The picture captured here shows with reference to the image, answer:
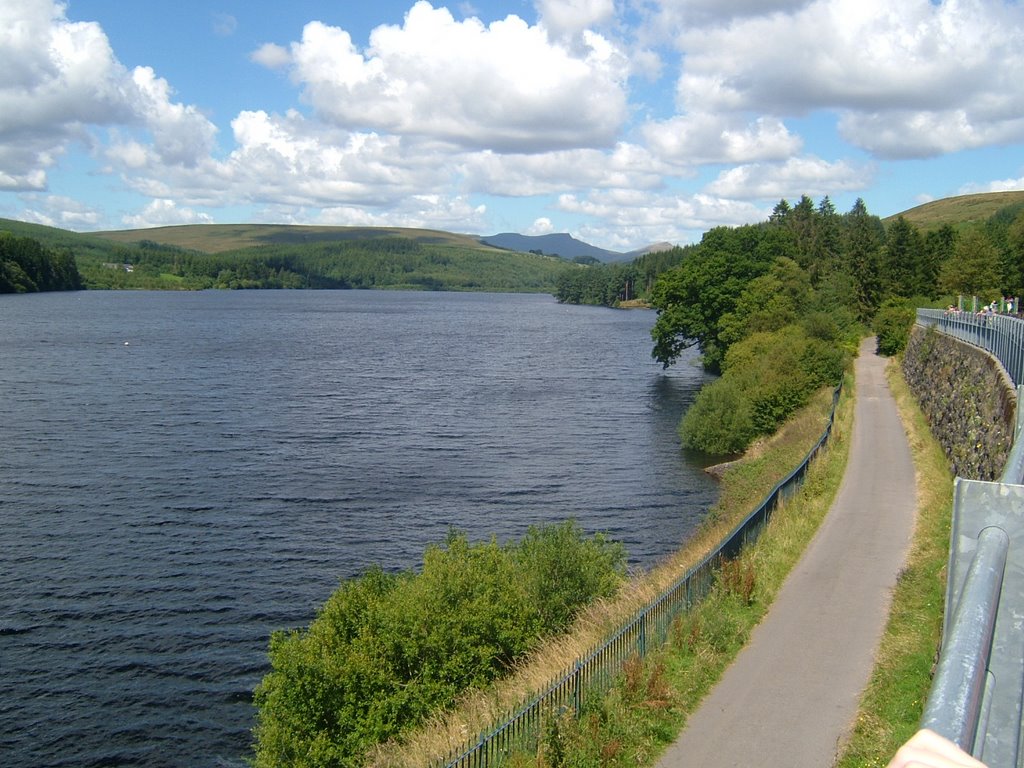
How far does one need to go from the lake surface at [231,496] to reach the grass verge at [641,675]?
25.2ft

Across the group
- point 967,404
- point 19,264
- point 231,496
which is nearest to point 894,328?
point 967,404

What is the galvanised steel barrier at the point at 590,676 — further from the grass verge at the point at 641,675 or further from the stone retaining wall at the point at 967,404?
the stone retaining wall at the point at 967,404

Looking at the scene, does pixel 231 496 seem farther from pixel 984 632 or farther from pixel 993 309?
pixel 984 632

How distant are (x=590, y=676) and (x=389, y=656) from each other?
16.3 ft

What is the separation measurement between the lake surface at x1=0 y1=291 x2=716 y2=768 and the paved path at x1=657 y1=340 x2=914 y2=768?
9113 mm

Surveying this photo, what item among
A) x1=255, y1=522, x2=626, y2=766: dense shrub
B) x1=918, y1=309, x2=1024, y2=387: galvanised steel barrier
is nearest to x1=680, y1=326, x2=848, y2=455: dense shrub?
x1=918, y1=309, x2=1024, y2=387: galvanised steel barrier

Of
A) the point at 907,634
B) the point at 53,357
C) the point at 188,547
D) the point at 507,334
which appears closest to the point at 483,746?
the point at 907,634

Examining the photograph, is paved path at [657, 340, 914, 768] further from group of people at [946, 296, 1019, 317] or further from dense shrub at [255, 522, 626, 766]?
group of people at [946, 296, 1019, 317]

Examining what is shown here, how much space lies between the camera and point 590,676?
14273 mm

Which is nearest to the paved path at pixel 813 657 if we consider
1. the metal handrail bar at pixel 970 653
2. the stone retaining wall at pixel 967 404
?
the stone retaining wall at pixel 967 404

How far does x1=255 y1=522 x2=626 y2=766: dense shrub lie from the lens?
16.8 meters

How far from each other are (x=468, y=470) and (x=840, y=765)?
1281 inches

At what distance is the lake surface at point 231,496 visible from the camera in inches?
909

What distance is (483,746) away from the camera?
40.9ft
